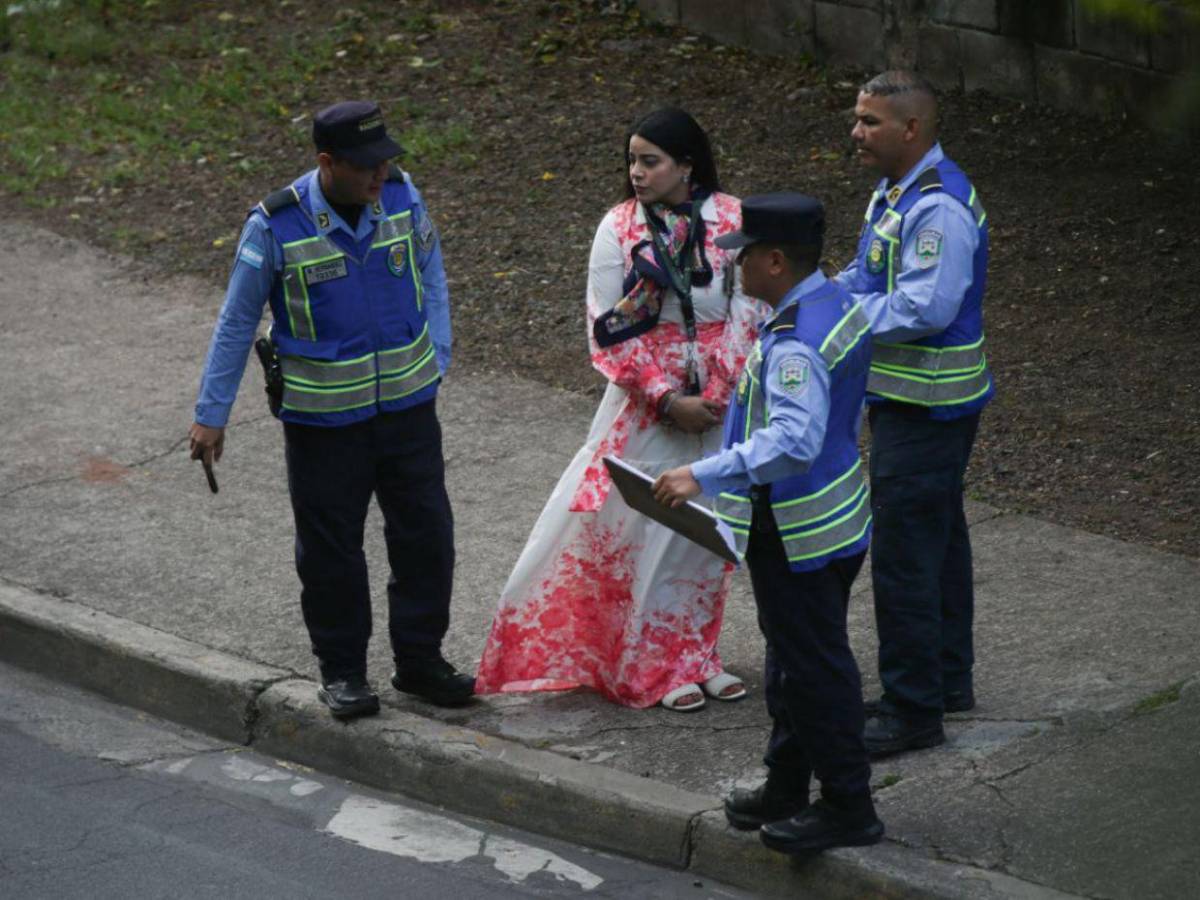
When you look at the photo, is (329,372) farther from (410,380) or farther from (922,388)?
(922,388)

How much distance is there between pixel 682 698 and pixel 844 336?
1551mm

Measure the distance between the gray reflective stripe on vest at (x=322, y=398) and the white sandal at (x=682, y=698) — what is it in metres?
1.24

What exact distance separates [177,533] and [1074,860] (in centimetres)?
384

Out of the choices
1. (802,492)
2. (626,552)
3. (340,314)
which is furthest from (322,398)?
(802,492)

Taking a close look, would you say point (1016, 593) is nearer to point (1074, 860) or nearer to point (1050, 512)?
point (1050, 512)

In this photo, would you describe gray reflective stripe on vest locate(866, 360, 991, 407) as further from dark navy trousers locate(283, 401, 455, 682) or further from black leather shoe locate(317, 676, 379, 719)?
black leather shoe locate(317, 676, 379, 719)

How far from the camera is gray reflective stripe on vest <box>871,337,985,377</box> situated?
5410 mm

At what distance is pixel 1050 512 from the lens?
742 cm

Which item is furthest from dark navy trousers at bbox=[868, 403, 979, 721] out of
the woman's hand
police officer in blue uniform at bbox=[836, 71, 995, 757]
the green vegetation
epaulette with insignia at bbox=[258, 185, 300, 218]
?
the green vegetation

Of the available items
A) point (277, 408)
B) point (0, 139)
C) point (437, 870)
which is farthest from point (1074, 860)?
point (0, 139)

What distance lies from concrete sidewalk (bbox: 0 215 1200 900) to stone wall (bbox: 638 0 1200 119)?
3.88 metres

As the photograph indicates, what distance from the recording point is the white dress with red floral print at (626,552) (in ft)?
19.3

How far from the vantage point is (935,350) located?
17.8ft

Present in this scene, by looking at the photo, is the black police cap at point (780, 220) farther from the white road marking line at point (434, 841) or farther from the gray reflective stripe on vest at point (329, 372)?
the white road marking line at point (434, 841)
